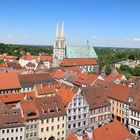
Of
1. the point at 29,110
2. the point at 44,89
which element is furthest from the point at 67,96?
the point at 44,89

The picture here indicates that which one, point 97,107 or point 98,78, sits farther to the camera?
point 98,78

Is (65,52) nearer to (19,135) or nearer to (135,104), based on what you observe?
(135,104)

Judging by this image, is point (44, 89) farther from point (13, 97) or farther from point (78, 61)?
point (78, 61)

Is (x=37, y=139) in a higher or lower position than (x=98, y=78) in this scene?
lower

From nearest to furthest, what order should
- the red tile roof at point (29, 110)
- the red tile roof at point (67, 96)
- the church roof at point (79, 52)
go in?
the red tile roof at point (29, 110) → the red tile roof at point (67, 96) → the church roof at point (79, 52)

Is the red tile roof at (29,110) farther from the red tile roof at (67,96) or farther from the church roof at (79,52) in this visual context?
the church roof at (79,52)

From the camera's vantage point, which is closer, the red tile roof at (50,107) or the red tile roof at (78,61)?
the red tile roof at (50,107)

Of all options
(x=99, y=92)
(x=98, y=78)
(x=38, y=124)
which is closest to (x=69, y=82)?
(x=98, y=78)

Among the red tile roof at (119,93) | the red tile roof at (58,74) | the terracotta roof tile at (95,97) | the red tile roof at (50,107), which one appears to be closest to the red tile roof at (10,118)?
the red tile roof at (50,107)
